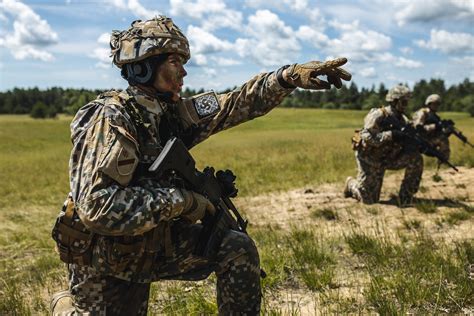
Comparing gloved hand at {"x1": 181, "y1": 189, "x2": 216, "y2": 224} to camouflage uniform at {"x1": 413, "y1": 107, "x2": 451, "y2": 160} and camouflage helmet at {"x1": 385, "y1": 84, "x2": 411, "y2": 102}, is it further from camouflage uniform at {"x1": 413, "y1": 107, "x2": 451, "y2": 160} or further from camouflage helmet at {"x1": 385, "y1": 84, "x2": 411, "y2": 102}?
camouflage uniform at {"x1": 413, "y1": 107, "x2": 451, "y2": 160}

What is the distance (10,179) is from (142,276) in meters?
15.8

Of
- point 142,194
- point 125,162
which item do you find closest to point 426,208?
point 142,194

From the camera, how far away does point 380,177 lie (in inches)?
367

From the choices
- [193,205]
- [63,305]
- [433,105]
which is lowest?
[63,305]

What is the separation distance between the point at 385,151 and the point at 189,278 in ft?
22.2

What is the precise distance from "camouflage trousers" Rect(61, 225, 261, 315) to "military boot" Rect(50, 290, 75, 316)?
0.16 meters

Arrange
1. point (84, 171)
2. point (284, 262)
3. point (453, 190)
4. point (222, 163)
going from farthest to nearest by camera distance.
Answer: point (222, 163) → point (453, 190) → point (284, 262) → point (84, 171)

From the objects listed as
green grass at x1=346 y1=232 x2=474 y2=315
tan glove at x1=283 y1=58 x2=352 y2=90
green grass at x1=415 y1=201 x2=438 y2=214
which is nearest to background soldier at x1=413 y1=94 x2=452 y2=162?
green grass at x1=415 y1=201 x2=438 y2=214

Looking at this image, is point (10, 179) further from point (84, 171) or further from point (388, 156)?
point (84, 171)

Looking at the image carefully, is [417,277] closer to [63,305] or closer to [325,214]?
[63,305]

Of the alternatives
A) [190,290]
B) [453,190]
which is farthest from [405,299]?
[453,190]

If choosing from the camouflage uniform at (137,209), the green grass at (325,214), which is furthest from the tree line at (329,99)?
the camouflage uniform at (137,209)

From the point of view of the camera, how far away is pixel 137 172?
297cm

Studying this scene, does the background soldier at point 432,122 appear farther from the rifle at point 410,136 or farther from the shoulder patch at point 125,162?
the shoulder patch at point 125,162
